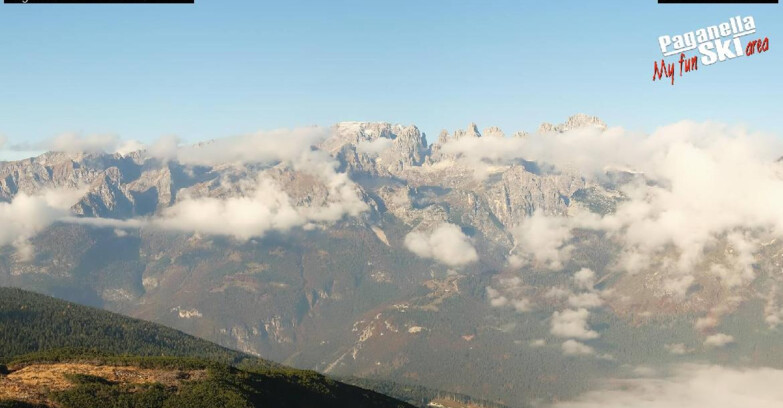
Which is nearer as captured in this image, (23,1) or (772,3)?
(23,1)

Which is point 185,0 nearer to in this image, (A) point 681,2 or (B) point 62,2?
(B) point 62,2

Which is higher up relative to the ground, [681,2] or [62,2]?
[681,2]

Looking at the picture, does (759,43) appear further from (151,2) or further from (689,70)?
(151,2)

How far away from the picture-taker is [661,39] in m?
180

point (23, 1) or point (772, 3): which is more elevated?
point (772, 3)

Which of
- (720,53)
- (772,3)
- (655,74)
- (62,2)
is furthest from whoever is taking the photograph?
(655,74)

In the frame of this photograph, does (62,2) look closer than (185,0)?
Yes

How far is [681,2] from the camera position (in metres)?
148

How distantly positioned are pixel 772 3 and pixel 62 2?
5297 inches

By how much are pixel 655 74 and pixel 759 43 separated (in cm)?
2369

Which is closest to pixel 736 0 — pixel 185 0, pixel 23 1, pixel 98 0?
pixel 185 0

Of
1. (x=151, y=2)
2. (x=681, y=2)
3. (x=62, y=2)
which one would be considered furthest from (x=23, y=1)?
(x=681, y=2)

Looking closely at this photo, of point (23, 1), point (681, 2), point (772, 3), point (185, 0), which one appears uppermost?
point (772, 3)

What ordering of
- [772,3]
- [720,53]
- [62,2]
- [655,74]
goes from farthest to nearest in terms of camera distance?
[655,74] → [720,53] → [772,3] → [62,2]
